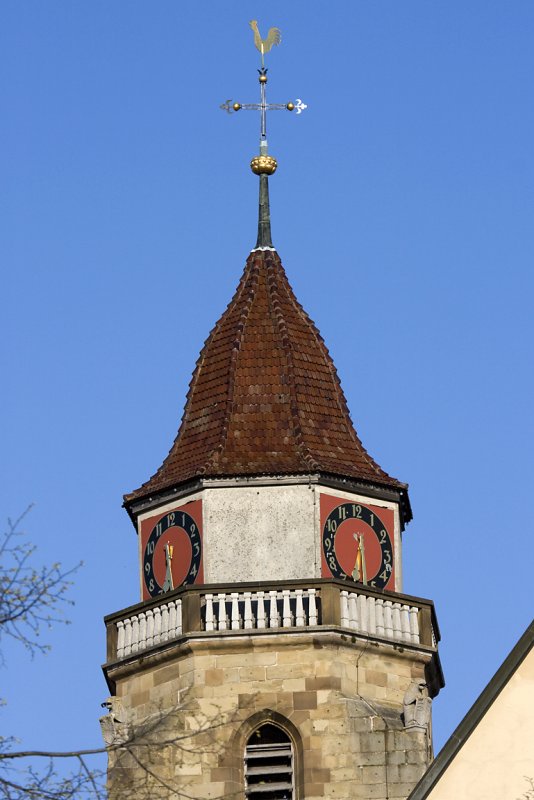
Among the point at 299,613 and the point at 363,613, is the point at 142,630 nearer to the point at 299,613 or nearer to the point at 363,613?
the point at 299,613

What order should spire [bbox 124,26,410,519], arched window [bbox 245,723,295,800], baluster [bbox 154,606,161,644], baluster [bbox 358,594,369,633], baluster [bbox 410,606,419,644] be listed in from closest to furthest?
arched window [bbox 245,723,295,800]
baluster [bbox 358,594,369,633]
baluster [bbox 154,606,161,644]
baluster [bbox 410,606,419,644]
spire [bbox 124,26,410,519]

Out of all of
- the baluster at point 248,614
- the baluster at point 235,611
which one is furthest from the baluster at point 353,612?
the baluster at point 235,611

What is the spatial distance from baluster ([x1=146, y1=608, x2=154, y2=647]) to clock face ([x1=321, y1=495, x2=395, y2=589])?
2.12 meters

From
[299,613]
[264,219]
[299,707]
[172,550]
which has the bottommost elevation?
[299,707]

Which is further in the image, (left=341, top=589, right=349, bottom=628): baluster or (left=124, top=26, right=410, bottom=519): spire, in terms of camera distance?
(left=124, top=26, right=410, bottom=519): spire

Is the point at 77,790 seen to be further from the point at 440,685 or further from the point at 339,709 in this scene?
the point at 440,685

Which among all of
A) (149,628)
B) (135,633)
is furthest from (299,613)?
(135,633)

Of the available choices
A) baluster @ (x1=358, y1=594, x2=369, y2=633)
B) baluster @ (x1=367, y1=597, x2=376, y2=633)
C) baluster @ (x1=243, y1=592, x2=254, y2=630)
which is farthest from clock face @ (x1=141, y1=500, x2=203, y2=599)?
baluster @ (x1=367, y1=597, x2=376, y2=633)

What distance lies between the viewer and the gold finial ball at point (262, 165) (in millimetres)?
36156

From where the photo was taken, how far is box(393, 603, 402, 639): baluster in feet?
102

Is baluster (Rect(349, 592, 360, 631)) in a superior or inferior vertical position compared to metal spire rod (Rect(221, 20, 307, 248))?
inferior

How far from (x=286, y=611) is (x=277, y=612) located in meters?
0.12

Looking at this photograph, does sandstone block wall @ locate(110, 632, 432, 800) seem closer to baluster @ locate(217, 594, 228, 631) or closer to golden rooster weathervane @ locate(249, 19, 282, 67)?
baluster @ locate(217, 594, 228, 631)

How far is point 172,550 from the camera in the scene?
31906 millimetres
